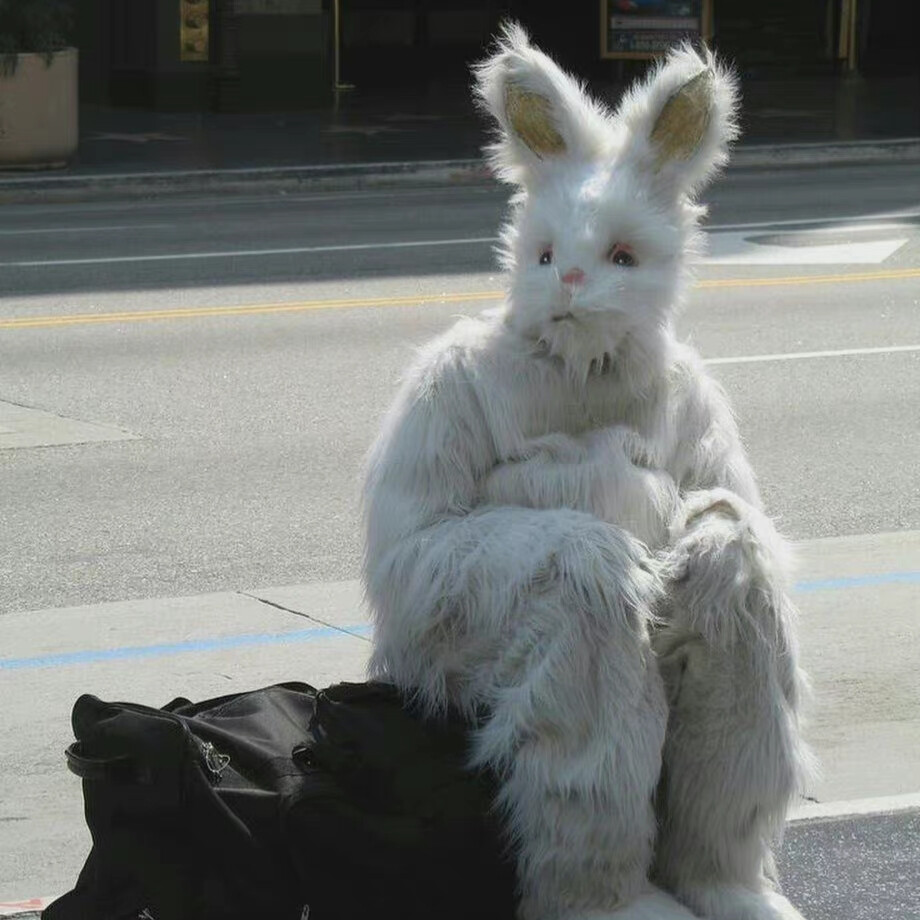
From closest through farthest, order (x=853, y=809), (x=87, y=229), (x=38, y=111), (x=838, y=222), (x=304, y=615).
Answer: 1. (x=853, y=809)
2. (x=304, y=615)
3. (x=838, y=222)
4. (x=87, y=229)
5. (x=38, y=111)

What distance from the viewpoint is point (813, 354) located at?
31.6 ft

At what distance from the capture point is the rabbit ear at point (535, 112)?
10.9 ft

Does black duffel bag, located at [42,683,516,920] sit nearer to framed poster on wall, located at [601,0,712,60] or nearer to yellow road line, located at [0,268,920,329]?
yellow road line, located at [0,268,920,329]

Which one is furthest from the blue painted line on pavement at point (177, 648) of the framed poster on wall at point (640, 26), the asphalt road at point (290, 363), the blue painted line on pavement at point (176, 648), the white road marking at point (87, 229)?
the framed poster on wall at point (640, 26)

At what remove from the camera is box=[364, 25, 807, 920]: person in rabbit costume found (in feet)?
9.96

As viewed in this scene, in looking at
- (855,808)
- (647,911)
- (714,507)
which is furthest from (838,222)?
(647,911)

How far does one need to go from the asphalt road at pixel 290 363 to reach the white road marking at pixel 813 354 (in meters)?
0.05

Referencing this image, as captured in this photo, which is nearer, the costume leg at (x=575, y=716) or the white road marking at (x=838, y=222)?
the costume leg at (x=575, y=716)

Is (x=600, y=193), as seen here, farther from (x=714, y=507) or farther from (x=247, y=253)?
(x=247, y=253)

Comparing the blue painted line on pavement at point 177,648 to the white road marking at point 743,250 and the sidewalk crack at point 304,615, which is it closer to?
the sidewalk crack at point 304,615

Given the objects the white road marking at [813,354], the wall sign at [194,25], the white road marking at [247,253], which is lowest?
the white road marking at [813,354]

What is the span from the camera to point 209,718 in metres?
3.30

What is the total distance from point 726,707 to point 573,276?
2.58 ft

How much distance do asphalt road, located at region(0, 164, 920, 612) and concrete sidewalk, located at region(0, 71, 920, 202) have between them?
1243 mm
